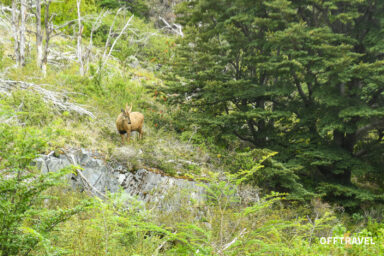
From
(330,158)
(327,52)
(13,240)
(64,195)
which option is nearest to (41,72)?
(64,195)

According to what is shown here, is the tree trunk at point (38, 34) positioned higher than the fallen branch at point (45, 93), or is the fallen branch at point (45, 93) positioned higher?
the tree trunk at point (38, 34)

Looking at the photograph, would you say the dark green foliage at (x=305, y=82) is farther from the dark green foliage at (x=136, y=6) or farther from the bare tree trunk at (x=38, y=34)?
the dark green foliage at (x=136, y=6)

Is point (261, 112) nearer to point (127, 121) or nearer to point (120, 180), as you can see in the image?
point (127, 121)

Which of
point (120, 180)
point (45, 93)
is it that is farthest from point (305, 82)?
point (45, 93)

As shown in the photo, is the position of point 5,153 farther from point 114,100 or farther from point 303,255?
point 114,100

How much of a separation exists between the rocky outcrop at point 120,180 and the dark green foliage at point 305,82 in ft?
9.04

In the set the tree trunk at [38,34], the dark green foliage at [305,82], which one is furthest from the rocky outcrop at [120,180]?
the tree trunk at [38,34]

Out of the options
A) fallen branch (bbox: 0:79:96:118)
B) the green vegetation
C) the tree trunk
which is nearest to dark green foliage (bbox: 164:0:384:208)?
the green vegetation

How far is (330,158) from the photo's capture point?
25.8 feet

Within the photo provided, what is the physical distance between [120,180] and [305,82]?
249 inches

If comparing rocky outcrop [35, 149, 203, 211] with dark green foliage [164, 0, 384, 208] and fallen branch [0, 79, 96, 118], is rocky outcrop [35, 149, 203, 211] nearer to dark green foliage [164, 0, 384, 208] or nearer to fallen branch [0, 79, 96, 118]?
fallen branch [0, 79, 96, 118]

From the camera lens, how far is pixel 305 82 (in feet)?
29.2

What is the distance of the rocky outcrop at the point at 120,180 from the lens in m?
5.93

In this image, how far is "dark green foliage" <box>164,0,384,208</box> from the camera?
7484 millimetres
